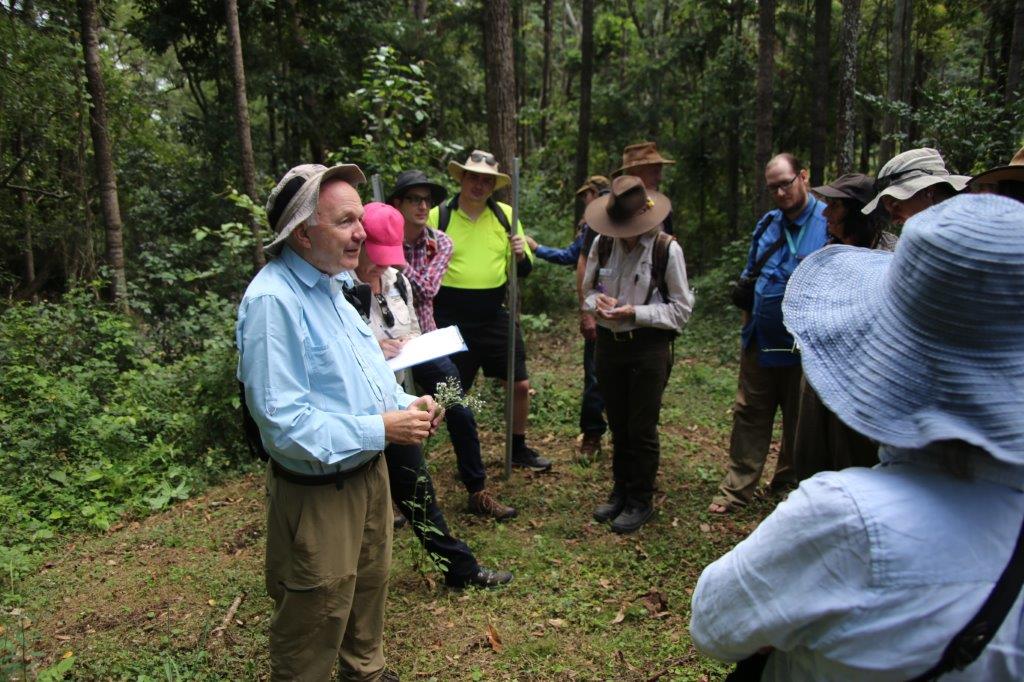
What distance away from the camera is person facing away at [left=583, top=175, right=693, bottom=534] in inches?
164

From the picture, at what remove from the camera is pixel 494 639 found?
344 centimetres

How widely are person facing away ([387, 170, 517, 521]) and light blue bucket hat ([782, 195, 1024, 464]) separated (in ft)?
11.0

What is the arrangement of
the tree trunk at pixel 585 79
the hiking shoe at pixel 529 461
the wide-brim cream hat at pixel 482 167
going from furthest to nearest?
the tree trunk at pixel 585 79 → the hiking shoe at pixel 529 461 → the wide-brim cream hat at pixel 482 167

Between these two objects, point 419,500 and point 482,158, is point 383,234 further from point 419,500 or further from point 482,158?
point 482,158

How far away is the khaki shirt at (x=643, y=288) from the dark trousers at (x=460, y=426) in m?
1.09

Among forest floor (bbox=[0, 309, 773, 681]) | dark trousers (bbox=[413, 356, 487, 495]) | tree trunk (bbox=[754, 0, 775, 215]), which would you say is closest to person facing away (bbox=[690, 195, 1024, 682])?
forest floor (bbox=[0, 309, 773, 681])

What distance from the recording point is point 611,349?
435 centimetres

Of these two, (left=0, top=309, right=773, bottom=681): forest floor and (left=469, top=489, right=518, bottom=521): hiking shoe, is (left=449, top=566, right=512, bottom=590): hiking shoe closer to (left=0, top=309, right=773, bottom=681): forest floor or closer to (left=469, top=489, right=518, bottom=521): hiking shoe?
(left=0, top=309, right=773, bottom=681): forest floor

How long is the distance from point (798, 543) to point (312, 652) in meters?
2.01

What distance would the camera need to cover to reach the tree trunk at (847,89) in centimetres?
1020

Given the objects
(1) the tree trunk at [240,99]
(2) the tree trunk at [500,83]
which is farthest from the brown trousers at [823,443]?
(1) the tree trunk at [240,99]

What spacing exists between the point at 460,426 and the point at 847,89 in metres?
9.36

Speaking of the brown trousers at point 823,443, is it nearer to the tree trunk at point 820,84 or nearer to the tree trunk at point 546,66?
the tree trunk at point 820,84

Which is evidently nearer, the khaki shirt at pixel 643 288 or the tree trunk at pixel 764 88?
the khaki shirt at pixel 643 288
